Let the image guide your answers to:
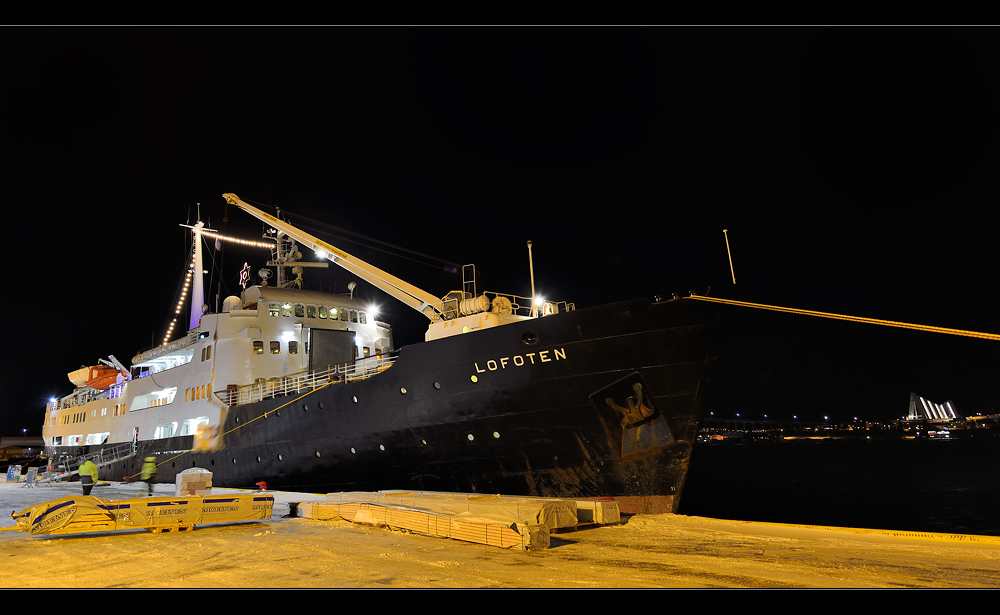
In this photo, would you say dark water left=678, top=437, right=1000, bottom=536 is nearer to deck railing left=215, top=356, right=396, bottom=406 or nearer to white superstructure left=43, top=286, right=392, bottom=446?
deck railing left=215, top=356, right=396, bottom=406

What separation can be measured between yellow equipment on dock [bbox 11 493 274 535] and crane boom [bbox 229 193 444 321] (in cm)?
807

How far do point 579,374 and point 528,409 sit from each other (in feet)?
5.11

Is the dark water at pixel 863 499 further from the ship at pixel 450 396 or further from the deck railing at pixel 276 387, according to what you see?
the deck railing at pixel 276 387

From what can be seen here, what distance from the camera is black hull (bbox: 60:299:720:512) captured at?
12523 mm

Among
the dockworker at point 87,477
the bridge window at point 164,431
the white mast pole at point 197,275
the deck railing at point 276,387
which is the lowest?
the dockworker at point 87,477

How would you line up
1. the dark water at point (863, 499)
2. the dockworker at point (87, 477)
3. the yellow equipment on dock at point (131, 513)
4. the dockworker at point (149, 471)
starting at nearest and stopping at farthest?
the yellow equipment on dock at point (131, 513) < the dockworker at point (87, 477) < the dark water at point (863, 499) < the dockworker at point (149, 471)

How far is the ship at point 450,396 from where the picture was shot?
12.6 metres

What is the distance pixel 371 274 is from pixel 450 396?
851 centimetres

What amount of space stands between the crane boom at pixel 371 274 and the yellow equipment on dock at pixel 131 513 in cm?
807

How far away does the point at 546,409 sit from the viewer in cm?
1335

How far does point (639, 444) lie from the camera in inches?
502

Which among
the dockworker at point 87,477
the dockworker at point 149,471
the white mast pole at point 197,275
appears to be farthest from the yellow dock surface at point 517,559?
the white mast pole at point 197,275

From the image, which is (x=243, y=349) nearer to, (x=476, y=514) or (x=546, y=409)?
(x=546, y=409)

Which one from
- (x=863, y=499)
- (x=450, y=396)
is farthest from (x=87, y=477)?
(x=863, y=499)
